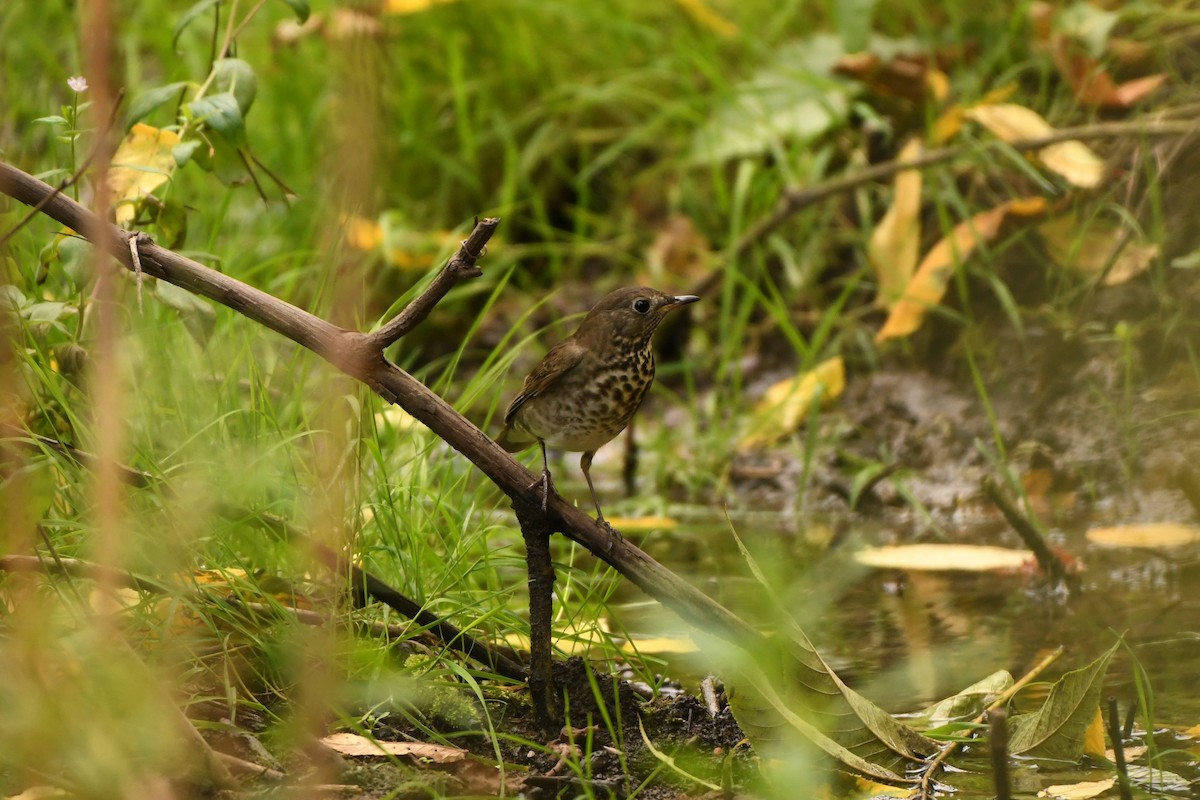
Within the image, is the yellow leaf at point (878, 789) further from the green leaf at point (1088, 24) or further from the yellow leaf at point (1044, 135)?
the green leaf at point (1088, 24)

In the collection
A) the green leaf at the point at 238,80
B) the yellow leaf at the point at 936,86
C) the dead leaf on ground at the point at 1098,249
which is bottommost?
the dead leaf on ground at the point at 1098,249

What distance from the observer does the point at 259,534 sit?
3100mm

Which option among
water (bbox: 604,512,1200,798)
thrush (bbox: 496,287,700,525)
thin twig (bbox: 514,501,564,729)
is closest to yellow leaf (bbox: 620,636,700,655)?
water (bbox: 604,512,1200,798)

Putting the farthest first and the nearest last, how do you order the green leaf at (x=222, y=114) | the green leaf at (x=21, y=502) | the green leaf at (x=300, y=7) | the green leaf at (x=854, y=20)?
the green leaf at (x=854, y=20) → the green leaf at (x=300, y=7) → the green leaf at (x=222, y=114) → the green leaf at (x=21, y=502)

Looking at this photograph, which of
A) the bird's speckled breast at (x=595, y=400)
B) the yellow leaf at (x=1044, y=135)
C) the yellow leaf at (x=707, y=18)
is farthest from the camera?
the yellow leaf at (x=707, y=18)

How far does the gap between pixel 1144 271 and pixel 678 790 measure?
10.9ft

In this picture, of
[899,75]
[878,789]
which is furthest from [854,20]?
[878,789]

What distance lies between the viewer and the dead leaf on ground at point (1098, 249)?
497 centimetres

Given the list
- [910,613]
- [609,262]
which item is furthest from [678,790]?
[609,262]

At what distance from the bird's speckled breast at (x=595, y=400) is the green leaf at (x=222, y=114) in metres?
0.98

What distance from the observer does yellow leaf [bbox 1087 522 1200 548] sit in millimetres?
4109

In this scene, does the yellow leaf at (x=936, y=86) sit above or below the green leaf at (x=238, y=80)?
above

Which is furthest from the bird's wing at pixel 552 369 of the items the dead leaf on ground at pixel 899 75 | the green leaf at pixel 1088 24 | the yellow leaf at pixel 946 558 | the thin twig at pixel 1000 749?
the green leaf at pixel 1088 24

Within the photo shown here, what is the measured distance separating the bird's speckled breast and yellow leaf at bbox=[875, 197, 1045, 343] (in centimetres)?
210
